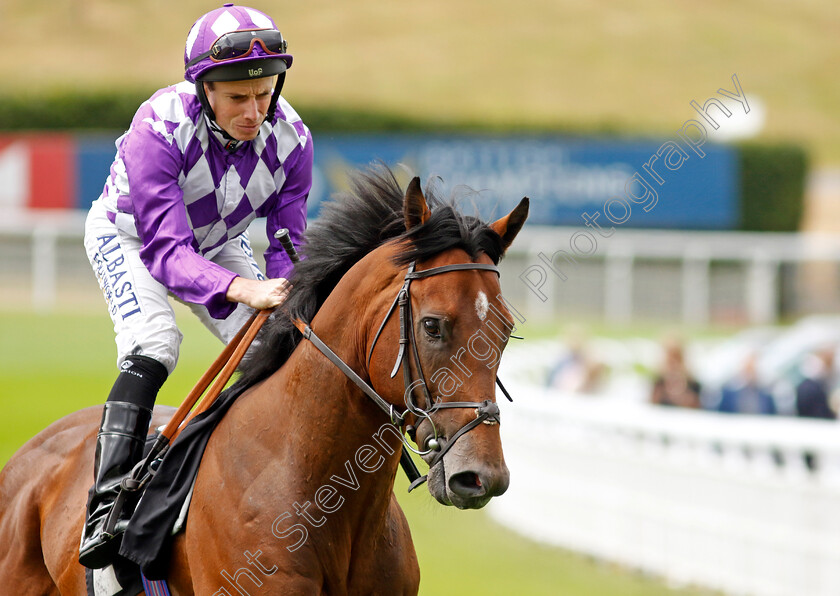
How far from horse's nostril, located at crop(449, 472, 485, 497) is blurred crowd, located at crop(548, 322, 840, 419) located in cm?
567

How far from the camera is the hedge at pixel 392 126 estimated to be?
2273cm

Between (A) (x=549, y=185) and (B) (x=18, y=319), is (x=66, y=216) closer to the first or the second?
(B) (x=18, y=319)

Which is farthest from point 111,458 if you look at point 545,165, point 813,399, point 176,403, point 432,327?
point 545,165

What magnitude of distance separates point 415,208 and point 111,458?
1.18 metres

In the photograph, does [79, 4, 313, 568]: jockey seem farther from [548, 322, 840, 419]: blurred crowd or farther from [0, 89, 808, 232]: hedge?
[0, 89, 808, 232]: hedge

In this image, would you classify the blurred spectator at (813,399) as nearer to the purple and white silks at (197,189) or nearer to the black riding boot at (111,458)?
the purple and white silks at (197,189)

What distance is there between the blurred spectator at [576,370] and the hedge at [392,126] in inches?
510

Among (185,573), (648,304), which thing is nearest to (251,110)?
(185,573)

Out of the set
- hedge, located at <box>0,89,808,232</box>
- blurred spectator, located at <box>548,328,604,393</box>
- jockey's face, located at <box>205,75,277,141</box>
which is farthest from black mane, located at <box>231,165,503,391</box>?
hedge, located at <box>0,89,808,232</box>

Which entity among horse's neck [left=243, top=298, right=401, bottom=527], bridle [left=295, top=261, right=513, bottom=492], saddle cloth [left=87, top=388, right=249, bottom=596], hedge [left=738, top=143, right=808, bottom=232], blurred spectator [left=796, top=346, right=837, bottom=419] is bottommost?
hedge [left=738, top=143, right=808, bottom=232]

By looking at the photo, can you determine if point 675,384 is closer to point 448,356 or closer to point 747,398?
point 747,398

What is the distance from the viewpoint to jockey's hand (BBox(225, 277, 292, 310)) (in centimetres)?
289

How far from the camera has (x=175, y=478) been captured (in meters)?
2.88

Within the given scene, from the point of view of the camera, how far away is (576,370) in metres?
10.4
